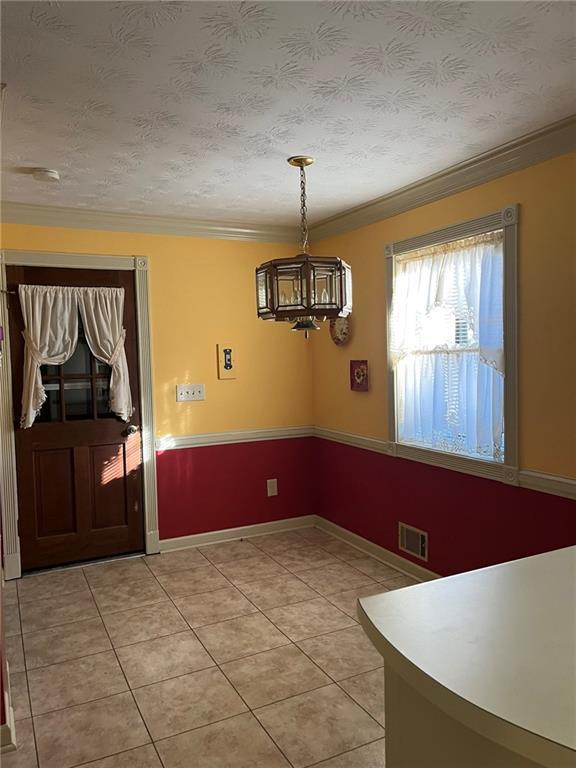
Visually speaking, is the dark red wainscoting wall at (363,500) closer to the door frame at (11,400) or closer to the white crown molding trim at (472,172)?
the door frame at (11,400)

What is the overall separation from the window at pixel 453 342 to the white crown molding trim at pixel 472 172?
0.76ft

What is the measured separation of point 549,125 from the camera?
2547mm

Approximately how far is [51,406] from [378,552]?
250cm

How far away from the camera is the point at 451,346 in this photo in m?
3.28

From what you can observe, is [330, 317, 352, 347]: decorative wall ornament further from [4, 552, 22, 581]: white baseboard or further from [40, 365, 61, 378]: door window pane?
[4, 552, 22, 581]: white baseboard

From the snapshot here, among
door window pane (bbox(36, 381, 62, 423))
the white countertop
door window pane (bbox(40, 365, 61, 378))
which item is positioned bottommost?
the white countertop

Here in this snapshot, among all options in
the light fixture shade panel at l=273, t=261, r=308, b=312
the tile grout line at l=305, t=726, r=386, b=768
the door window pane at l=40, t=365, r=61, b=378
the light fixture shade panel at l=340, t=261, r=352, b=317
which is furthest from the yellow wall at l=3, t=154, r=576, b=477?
the tile grout line at l=305, t=726, r=386, b=768

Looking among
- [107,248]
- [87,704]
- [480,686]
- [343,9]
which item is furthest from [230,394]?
[480,686]

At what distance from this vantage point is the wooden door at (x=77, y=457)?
12.6ft

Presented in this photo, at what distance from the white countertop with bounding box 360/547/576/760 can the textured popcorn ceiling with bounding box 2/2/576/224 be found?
156 cm

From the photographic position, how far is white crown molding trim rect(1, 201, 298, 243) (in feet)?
12.2

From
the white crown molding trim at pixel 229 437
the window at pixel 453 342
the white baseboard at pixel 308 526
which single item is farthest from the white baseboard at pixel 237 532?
the window at pixel 453 342

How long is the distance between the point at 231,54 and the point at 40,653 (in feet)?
9.41

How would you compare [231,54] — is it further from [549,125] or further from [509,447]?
[509,447]
